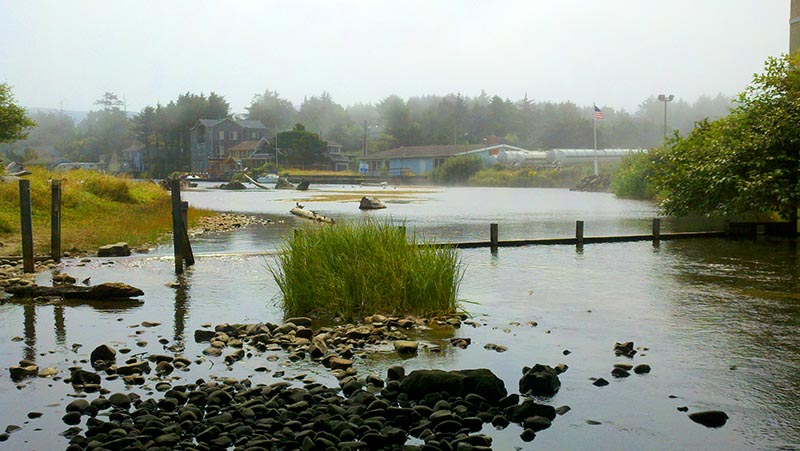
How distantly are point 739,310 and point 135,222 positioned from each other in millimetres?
24780

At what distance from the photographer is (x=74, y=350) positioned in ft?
35.8

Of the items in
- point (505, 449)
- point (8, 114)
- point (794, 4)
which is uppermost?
point (794, 4)

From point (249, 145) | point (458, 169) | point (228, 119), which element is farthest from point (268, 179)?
point (228, 119)

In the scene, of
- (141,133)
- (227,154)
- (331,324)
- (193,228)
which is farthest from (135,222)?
(141,133)

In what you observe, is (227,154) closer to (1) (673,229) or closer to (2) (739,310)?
(1) (673,229)

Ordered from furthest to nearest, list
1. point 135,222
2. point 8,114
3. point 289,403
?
point 8,114
point 135,222
point 289,403

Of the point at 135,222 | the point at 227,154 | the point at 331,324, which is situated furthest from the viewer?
the point at 227,154

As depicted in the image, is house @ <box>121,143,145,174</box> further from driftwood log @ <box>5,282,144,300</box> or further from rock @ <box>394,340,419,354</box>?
rock @ <box>394,340,419,354</box>

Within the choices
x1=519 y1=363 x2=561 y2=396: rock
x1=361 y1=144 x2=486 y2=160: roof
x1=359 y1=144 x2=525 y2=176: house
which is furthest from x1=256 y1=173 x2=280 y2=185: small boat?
x1=519 y1=363 x2=561 y2=396: rock

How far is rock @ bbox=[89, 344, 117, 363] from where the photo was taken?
33.4 ft

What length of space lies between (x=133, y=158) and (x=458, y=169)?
7196 cm

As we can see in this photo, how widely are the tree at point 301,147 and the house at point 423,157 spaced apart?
344 inches

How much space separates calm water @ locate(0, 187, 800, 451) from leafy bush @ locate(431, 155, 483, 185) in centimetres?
8552

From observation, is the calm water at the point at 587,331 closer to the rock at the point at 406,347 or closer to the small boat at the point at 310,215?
the rock at the point at 406,347
